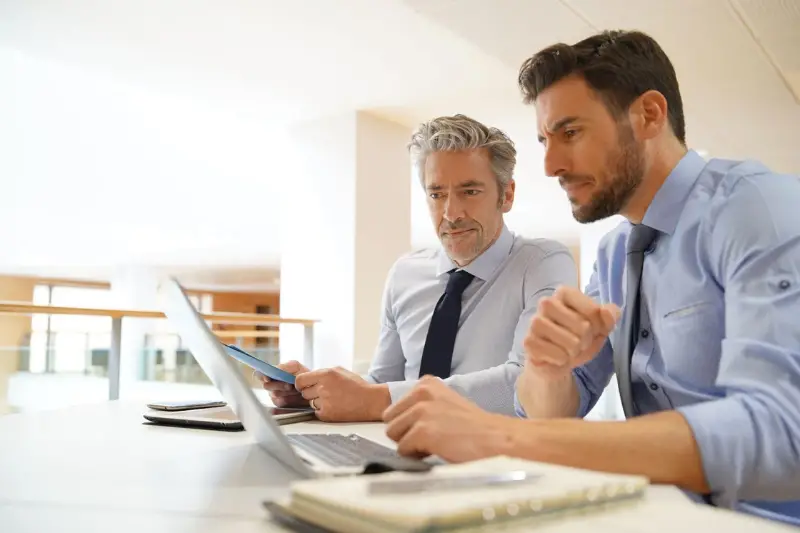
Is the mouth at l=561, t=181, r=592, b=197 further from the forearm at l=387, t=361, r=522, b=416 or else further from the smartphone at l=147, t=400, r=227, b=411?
the smartphone at l=147, t=400, r=227, b=411

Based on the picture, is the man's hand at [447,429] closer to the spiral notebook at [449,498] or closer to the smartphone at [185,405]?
the spiral notebook at [449,498]

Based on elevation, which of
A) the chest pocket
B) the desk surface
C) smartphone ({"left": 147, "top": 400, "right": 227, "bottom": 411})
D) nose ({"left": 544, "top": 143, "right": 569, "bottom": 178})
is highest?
nose ({"left": 544, "top": 143, "right": 569, "bottom": 178})

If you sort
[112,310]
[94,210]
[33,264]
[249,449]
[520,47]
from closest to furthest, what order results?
[249,449], [112,310], [520,47], [94,210], [33,264]

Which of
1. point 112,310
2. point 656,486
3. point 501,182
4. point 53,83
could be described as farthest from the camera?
point 53,83

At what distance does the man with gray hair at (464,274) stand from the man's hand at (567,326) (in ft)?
1.73

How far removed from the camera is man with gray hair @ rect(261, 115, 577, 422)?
5.67 ft

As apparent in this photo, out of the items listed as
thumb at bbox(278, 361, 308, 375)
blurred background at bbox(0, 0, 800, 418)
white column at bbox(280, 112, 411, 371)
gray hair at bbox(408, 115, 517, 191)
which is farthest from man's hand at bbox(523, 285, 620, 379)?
white column at bbox(280, 112, 411, 371)

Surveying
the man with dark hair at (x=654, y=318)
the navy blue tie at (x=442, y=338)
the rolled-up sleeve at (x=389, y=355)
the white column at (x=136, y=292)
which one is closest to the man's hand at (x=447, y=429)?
the man with dark hair at (x=654, y=318)

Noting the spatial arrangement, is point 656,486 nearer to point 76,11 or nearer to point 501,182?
point 501,182

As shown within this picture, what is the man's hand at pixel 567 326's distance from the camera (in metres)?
0.92

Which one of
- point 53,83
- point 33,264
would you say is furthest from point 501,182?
point 33,264

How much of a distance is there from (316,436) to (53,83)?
4.54 metres

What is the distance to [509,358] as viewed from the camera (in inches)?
64.4

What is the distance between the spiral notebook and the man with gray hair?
0.92 meters
